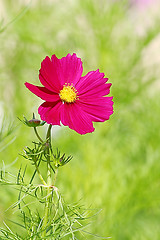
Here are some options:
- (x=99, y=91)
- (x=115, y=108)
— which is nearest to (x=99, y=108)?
(x=99, y=91)

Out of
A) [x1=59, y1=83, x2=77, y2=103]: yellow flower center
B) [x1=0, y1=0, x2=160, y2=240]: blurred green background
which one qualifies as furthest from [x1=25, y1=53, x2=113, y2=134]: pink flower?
[x1=0, y1=0, x2=160, y2=240]: blurred green background

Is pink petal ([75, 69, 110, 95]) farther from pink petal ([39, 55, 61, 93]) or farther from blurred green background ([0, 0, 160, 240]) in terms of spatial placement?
blurred green background ([0, 0, 160, 240])

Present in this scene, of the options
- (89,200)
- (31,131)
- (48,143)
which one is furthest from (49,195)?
(31,131)

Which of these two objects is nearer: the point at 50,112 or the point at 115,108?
the point at 50,112

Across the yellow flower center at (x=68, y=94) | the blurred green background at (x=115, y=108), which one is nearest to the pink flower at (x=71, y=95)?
the yellow flower center at (x=68, y=94)

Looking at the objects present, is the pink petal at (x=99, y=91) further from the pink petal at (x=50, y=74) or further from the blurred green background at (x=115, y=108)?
the blurred green background at (x=115, y=108)

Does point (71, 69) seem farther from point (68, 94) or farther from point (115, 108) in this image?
point (115, 108)

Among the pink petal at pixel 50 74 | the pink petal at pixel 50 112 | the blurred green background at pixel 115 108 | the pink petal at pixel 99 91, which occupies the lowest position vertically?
the pink petal at pixel 50 112
